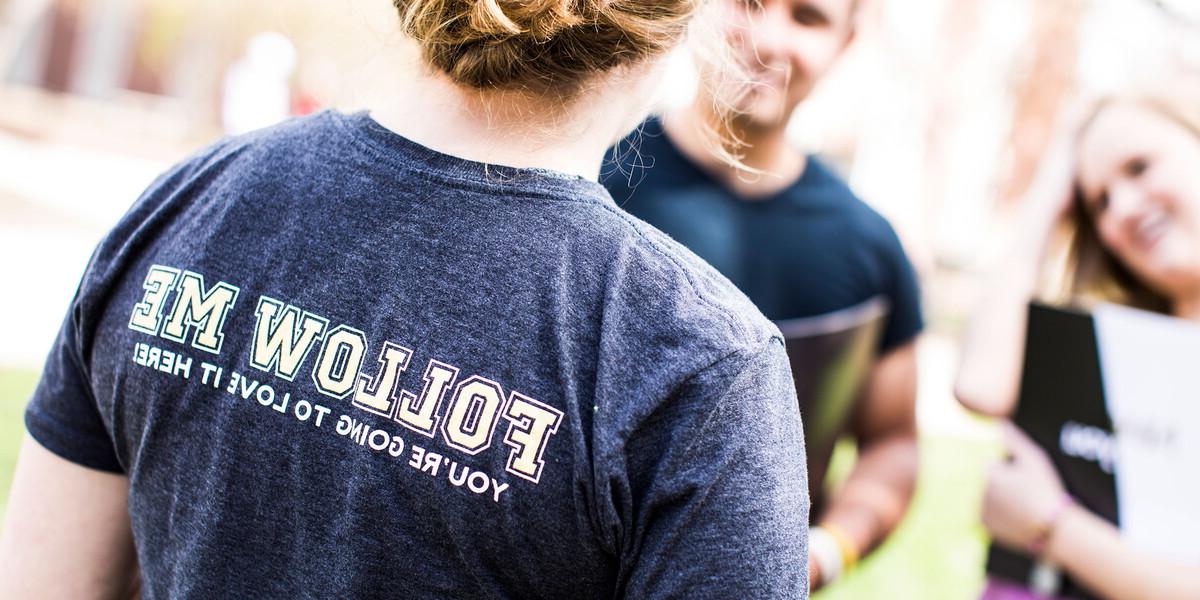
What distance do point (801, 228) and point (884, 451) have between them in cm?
54

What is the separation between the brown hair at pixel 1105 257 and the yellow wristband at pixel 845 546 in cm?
77

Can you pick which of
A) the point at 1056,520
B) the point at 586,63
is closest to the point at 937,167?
the point at 1056,520

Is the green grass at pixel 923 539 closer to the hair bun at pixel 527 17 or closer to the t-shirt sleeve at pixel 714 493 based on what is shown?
the t-shirt sleeve at pixel 714 493

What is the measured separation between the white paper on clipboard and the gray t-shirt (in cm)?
153

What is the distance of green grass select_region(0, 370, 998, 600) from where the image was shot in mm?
4461

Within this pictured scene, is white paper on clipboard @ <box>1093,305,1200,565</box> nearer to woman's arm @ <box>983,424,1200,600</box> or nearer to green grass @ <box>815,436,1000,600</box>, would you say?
woman's arm @ <box>983,424,1200,600</box>

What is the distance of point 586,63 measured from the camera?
31.9 inches

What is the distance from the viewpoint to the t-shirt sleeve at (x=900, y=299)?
2111mm

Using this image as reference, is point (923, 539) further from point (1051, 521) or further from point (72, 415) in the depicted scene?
point (72, 415)

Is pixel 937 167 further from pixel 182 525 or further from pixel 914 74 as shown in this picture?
pixel 182 525

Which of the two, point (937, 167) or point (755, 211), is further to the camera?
point (937, 167)

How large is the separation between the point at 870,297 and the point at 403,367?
1490 millimetres

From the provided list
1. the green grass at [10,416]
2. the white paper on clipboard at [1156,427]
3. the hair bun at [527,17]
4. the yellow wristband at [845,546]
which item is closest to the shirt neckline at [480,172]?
the hair bun at [527,17]

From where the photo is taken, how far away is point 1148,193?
2.03 metres
